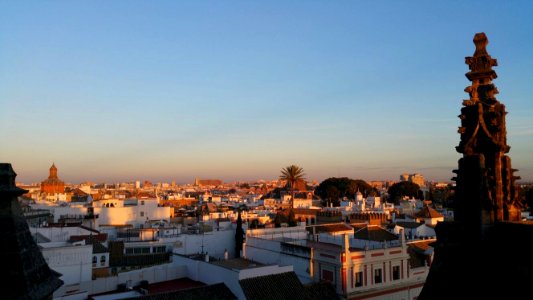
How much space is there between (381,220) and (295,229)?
19303mm

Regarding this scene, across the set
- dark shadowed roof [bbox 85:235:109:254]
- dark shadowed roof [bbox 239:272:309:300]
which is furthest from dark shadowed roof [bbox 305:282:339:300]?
dark shadowed roof [bbox 85:235:109:254]

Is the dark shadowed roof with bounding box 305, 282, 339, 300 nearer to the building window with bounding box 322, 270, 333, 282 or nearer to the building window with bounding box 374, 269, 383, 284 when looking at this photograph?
the building window with bounding box 322, 270, 333, 282

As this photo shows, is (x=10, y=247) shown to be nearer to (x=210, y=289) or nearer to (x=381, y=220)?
(x=210, y=289)

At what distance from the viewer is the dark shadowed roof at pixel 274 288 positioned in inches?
983

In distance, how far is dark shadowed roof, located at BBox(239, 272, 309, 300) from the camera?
81.9 feet

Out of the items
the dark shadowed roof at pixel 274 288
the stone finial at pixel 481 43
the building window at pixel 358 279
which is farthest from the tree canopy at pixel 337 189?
the stone finial at pixel 481 43

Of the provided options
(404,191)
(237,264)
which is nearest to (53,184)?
(404,191)

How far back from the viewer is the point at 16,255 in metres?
6.17

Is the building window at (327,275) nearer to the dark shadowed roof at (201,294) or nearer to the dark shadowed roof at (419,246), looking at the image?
the dark shadowed roof at (201,294)

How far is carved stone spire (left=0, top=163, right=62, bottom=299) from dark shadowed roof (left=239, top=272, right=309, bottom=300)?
1927 cm

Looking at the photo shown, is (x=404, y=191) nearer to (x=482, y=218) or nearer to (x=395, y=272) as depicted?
(x=395, y=272)

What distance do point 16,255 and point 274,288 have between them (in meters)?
21.0

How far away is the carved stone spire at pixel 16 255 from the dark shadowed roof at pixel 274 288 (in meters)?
19.3

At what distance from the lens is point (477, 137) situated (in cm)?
792
